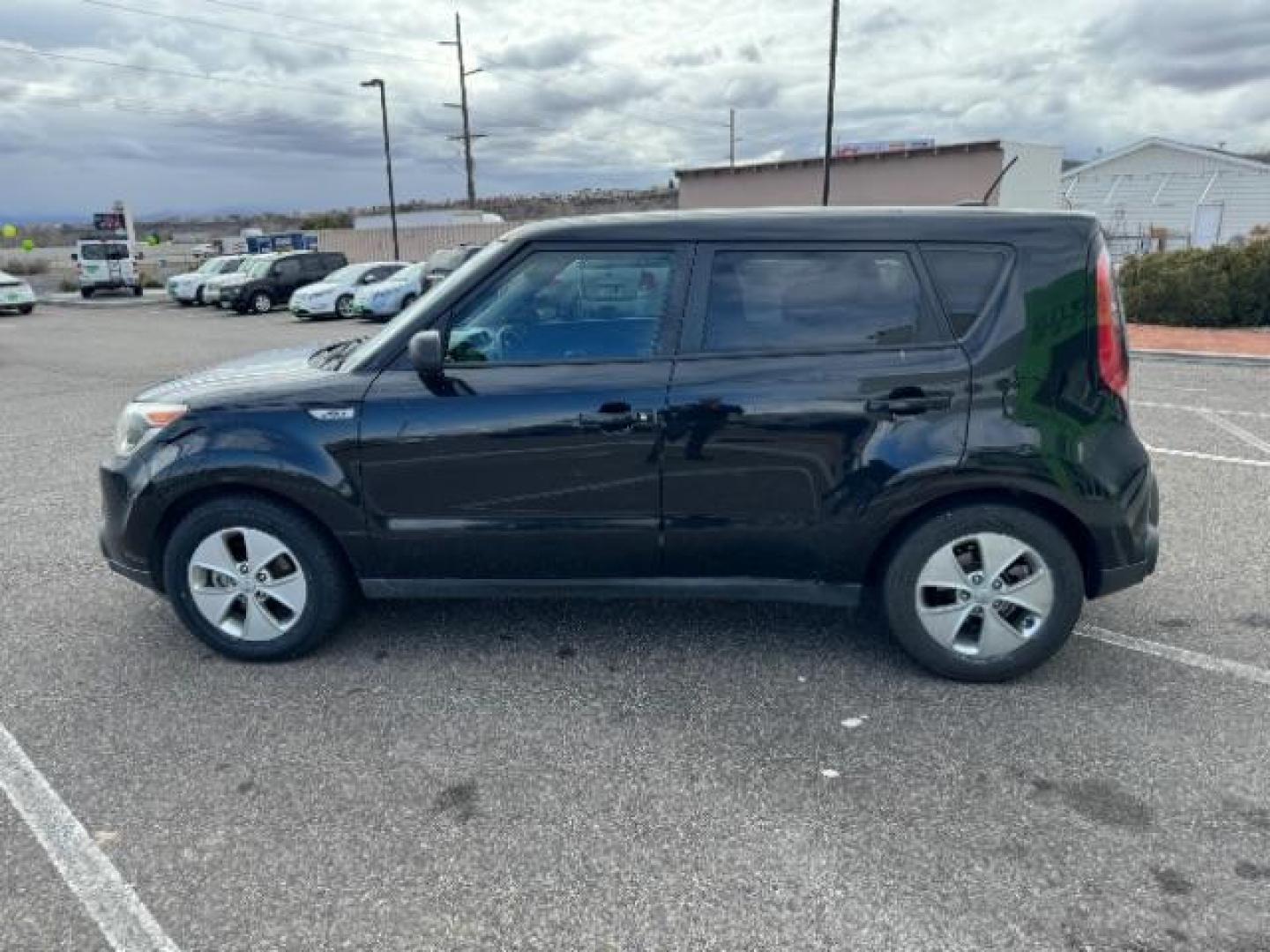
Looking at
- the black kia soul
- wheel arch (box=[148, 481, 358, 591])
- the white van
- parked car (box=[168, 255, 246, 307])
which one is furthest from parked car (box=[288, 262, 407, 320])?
the black kia soul

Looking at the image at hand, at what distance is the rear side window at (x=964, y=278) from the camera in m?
3.23

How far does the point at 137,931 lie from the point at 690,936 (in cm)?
139

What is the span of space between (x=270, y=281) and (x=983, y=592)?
88.2ft

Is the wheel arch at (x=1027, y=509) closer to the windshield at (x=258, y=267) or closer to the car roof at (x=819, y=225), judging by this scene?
the car roof at (x=819, y=225)

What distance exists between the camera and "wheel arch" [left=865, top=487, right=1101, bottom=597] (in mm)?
3271

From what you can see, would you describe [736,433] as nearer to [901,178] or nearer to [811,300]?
[811,300]

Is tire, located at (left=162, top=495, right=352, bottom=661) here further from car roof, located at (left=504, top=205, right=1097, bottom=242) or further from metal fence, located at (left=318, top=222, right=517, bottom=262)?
metal fence, located at (left=318, top=222, right=517, bottom=262)

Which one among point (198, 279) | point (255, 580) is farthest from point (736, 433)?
point (198, 279)

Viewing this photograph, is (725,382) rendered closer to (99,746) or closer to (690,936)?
(690,936)

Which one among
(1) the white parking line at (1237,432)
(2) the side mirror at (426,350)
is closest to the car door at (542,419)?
(2) the side mirror at (426,350)

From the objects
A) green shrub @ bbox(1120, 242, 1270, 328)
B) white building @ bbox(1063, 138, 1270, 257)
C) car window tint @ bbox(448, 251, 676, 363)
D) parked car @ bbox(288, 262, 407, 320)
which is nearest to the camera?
car window tint @ bbox(448, 251, 676, 363)

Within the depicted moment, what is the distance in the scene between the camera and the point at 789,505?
3.31 m

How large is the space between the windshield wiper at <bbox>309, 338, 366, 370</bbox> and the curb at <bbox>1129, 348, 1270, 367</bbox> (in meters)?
10.9

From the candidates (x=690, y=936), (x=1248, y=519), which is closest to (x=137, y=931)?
(x=690, y=936)
